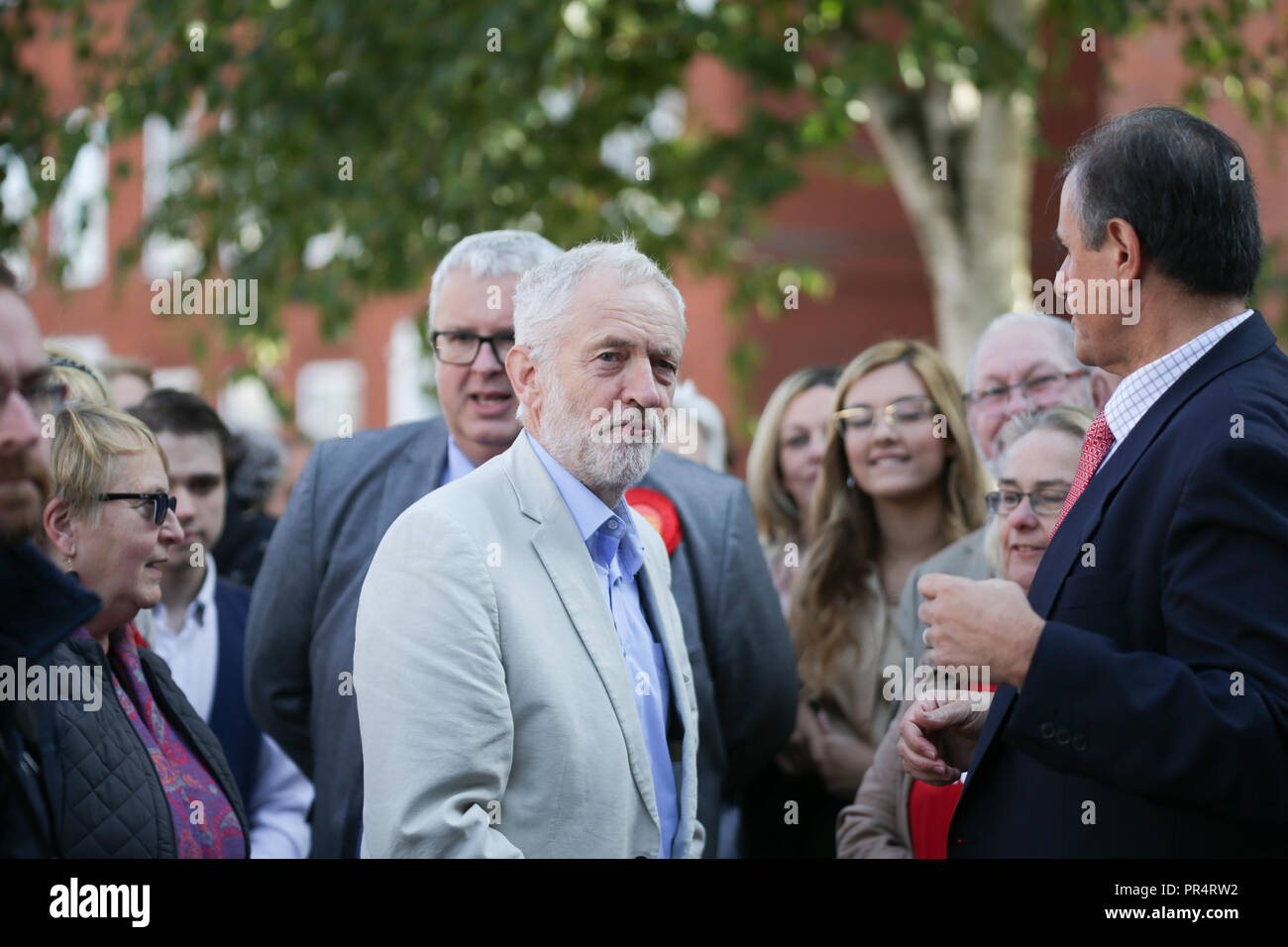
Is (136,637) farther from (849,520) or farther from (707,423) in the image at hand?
(707,423)

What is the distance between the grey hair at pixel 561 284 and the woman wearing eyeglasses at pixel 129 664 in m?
0.90

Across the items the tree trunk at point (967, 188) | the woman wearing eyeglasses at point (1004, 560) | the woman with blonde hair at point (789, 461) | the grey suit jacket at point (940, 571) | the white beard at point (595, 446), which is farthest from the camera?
the tree trunk at point (967, 188)

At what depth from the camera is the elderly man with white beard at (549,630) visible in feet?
7.37

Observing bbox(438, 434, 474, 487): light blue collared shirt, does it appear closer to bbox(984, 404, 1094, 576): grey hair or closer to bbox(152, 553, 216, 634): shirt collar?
bbox(152, 553, 216, 634): shirt collar

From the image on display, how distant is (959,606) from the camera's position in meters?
2.11

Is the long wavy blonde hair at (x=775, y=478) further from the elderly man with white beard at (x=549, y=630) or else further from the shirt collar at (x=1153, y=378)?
the shirt collar at (x=1153, y=378)

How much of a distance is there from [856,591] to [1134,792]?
6.55ft

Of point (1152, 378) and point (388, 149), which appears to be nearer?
point (1152, 378)

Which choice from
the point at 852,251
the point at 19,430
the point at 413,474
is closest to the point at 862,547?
the point at 413,474

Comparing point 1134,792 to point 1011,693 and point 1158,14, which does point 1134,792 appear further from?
point 1158,14

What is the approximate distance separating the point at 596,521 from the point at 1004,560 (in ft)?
4.23

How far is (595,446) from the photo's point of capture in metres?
2.55

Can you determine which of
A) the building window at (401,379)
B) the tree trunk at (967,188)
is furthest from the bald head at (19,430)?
the building window at (401,379)
